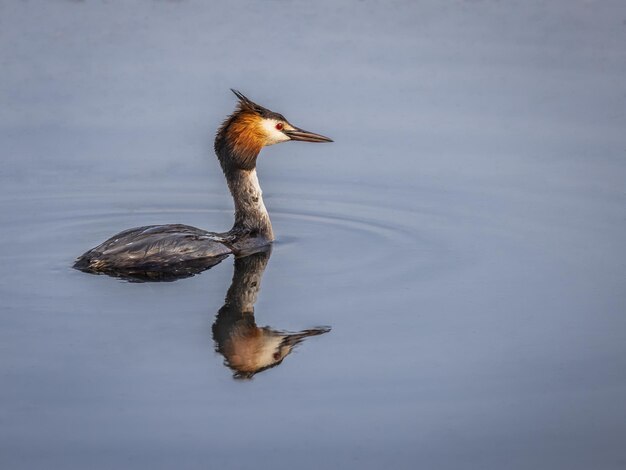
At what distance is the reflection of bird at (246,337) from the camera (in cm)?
698


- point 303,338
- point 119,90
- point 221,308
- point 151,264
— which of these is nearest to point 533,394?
point 303,338

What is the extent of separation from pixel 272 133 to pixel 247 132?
0.20 meters

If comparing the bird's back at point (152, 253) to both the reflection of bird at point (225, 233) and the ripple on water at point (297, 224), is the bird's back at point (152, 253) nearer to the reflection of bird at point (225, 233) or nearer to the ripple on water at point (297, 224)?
the reflection of bird at point (225, 233)

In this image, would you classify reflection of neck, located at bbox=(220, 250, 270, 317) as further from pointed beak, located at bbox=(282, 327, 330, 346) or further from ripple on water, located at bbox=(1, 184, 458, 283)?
pointed beak, located at bbox=(282, 327, 330, 346)

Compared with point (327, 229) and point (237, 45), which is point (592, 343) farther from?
point (237, 45)

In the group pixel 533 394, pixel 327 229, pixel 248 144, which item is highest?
pixel 248 144

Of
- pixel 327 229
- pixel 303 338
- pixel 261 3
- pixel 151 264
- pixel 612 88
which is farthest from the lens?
pixel 261 3

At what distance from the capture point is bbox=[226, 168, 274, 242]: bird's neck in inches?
373

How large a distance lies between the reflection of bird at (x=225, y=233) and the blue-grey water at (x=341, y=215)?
22 cm

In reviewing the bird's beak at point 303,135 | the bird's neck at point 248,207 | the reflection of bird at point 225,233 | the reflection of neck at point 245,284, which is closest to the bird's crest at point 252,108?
the reflection of bird at point 225,233

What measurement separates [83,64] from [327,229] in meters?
4.12

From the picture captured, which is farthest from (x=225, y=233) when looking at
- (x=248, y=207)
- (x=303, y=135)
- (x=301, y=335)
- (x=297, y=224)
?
(x=301, y=335)

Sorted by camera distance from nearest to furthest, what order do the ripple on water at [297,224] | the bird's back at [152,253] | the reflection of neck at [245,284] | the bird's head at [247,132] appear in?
the reflection of neck at [245,284] < the bird's back at [152,253] < the ripple on water at [297,224] < the bird's head at [247,132]

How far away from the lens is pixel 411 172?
34.0ft
